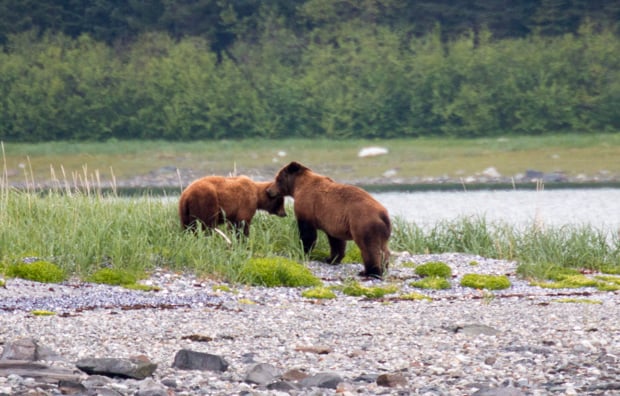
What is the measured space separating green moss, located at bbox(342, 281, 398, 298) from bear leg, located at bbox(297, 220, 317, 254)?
163cm

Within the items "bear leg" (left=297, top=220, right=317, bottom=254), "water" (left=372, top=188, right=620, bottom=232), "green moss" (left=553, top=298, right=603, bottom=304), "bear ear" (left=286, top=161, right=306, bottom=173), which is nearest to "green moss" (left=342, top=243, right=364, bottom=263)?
"bear leg" (left=297, top=220, right=317, bottom=254)

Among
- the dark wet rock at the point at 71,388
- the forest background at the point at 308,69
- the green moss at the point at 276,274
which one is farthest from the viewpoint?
the forest background at the point at 308,69

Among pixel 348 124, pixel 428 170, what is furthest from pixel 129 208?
pixel 348 124

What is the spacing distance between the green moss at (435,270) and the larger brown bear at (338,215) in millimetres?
537

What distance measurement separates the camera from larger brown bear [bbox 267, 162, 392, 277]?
1156 centimetres

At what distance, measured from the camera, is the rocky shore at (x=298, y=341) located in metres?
6.69

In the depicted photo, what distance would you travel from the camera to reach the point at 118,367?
22.4 ft

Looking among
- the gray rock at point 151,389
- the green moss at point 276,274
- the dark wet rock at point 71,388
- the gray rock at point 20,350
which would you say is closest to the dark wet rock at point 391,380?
the gray rock at point 151,389

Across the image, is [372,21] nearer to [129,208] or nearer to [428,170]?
[428,170]

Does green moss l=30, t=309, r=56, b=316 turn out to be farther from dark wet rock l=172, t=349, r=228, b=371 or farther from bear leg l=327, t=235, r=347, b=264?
bear leg l=327, t=235, r=347, b=264

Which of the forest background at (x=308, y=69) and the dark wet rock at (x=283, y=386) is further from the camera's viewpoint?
the forest background at (x=308, y=69)

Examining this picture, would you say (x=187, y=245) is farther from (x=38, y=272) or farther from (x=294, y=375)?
(x=294, y=375)

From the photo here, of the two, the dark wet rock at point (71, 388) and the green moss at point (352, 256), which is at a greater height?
the dark wet rock at point (71, 388)

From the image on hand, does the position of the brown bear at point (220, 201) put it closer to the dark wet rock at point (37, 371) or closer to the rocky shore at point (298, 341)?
the rocky shore at point (298, 341)
